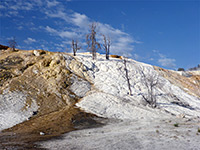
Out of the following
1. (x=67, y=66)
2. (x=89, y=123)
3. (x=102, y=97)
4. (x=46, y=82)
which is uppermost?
(x=67, y=66)

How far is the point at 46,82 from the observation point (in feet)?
96.6

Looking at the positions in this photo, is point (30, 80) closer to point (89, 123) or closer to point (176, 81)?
point (89, 123)

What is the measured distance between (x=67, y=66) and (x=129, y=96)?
12.5 m

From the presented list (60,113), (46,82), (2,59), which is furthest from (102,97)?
(2,59)

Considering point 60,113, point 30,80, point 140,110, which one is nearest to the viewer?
point 60,113

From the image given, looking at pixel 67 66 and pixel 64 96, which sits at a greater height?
pixel 67 66

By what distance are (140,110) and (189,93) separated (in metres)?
16.7

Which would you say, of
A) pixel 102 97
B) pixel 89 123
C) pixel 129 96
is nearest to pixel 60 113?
pixel 89 123

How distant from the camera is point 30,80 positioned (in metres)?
29.1

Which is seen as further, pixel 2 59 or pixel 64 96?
pixel 2 59

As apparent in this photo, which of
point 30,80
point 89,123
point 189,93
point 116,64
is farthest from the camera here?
point 116,64

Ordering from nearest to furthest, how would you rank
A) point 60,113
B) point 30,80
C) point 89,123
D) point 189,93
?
point 89,123, point 60,113, point 30,80, point 189,93

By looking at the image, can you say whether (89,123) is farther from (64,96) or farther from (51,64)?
(51,64)

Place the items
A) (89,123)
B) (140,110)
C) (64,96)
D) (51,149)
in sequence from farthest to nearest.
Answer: (64,96) → (140,110) → (89,123) → (51,149)
